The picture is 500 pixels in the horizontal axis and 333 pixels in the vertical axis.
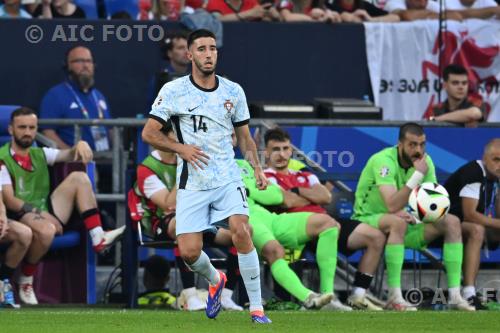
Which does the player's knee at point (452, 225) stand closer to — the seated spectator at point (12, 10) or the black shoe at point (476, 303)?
the black shoe at point (476, 303)

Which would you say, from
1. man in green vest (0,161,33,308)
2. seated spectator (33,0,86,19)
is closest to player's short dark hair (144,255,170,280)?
man in green vest (0,161,33,308)

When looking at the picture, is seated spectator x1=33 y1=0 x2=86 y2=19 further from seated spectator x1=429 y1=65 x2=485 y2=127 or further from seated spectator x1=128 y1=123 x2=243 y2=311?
seated spectator x1=429 y1=65 x2=485 y2=127

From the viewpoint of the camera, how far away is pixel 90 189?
14719 millimetres

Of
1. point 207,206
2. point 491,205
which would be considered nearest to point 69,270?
point 207,206

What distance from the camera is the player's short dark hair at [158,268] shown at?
14812mm

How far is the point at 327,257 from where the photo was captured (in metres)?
14.0

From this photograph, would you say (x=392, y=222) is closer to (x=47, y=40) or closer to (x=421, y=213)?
(x=421, y=213)

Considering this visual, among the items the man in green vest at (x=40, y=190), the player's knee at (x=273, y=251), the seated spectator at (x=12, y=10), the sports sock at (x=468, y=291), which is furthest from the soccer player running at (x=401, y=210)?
the seated spectator at (x=12, y=10)

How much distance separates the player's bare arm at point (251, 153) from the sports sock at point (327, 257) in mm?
2626

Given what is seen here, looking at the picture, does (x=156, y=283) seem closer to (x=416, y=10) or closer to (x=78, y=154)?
(x=78, y=154)

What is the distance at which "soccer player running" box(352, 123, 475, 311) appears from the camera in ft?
46.6

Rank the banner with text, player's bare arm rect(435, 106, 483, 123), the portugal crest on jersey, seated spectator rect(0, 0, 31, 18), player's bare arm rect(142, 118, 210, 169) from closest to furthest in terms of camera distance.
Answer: player's bare arm rect(142, 118, 210, 169), the portugal crest on jersey, player's bare arm rect(435, 106, 483, 123), seated spectator rect(0, 0, 31, 18), the banner with text

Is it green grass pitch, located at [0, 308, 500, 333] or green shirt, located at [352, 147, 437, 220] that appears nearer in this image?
green grass pitch, located at [0, 308, 500, 333]

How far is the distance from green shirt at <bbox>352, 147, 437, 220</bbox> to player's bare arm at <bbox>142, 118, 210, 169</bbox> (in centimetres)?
358
